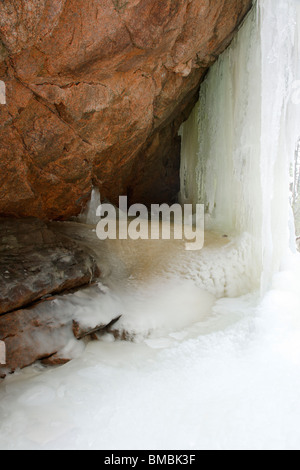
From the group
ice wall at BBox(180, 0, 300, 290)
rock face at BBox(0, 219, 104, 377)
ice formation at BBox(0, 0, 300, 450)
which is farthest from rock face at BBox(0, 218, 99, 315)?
ice wall at BBox(180, 0, 300, 290)

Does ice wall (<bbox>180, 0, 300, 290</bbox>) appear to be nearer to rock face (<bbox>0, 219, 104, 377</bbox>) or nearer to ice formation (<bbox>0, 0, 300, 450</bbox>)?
ice formation (<bbox>0, 0, 300, 450</bbox>)

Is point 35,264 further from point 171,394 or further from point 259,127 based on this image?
point 259,127

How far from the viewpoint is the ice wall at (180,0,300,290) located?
134 inches

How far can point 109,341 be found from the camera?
285cm

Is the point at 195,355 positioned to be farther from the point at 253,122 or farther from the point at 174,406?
the point at 253,122

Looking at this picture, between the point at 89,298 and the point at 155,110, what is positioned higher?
the point at 155,110

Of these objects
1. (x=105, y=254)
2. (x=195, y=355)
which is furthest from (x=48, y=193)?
(x=195, y=355)

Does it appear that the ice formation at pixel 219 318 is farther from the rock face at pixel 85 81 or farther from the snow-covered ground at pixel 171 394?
the rock face at pixel 85 81

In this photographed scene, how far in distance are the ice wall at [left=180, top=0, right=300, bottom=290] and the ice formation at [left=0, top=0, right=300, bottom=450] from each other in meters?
0.01

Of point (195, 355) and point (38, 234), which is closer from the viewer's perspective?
point (195, 355)

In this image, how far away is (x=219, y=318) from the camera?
3168 mm

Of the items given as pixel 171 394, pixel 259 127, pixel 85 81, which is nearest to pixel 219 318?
pixel 171 394

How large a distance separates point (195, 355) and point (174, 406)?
1.93 ft
